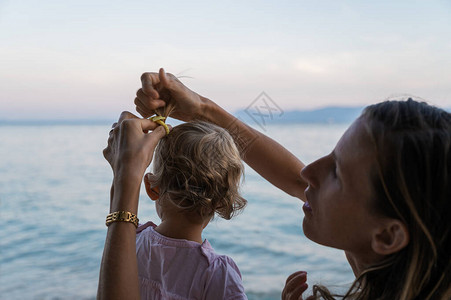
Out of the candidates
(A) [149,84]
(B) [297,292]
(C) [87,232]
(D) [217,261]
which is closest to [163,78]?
(A) [149,84]

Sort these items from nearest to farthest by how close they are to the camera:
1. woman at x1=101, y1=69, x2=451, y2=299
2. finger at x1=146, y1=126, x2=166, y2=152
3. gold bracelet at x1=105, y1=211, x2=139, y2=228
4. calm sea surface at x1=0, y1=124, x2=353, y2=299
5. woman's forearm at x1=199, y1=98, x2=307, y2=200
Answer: woman at x1=101, y1=69, x2=451, y2=299 < gold bracelet at x1=105, y1=211, x2=139, y2=228 < finger at x1=146, y1=126, x2=166, y2=152 < woman's forearm at x1=199, y1=98, x2=307, y2=200 < calm sea surface at x1=0, y1=124, x2=353, y2=299

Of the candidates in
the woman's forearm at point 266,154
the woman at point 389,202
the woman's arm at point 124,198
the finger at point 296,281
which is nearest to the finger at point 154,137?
the woman's arm at point 124,198

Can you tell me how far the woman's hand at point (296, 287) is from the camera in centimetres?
88

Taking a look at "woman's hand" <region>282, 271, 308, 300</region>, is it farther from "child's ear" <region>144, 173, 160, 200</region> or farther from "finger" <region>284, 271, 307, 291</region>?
"child's ear" <region>144, 173, 160, 200</region>

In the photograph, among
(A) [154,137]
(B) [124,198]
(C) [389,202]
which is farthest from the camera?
(A) [154,137]

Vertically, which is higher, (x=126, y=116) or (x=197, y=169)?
(x=126, y=116)

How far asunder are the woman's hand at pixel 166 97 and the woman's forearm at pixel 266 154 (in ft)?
0.29

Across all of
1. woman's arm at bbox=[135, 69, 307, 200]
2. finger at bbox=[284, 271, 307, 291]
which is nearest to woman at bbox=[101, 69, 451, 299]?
finger at bbox=[284, 271, 307, 291]

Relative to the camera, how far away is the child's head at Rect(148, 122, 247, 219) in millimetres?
1058

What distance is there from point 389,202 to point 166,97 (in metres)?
0.57

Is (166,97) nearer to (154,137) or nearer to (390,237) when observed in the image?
(154,137)

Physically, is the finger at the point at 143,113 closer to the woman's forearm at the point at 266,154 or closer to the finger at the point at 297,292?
the woman's forearm at the point at 266,154

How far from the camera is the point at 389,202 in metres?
0.70

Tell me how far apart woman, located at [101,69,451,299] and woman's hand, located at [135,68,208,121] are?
0.26 metres
